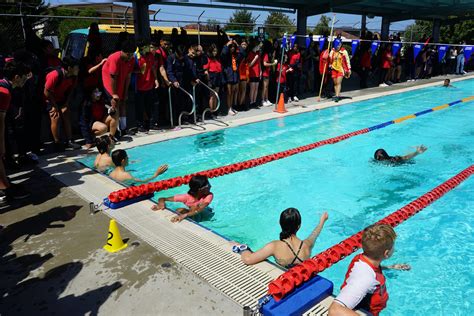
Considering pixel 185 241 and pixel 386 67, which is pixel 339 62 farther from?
pixel 185 241

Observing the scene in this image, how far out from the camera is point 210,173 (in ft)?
21.2

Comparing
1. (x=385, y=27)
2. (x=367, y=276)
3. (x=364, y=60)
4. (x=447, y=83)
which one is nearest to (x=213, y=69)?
(x=367, y=276)

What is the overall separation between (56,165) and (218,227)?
324 cm

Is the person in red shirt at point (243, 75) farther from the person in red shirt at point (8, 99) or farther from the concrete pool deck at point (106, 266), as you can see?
the concrete pool deck at point (106, 266)

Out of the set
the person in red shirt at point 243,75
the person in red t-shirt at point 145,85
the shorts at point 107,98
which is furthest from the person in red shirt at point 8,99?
the person in red shirt at point 243,75

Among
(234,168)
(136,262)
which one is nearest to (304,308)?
(136,262)

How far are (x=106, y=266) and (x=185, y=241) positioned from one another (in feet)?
2.66

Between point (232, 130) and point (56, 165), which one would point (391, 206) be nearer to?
point (232, 130)

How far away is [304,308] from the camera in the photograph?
2777mm

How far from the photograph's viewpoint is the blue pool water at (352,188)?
424cm

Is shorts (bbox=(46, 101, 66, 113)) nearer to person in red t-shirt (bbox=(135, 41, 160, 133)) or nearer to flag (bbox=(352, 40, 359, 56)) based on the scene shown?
person in red t-shirt (bbox=(135, 41, 160, 133))

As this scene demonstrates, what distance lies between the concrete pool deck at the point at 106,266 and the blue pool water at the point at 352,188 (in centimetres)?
133

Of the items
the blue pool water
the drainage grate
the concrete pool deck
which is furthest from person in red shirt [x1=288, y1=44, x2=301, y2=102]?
the drainage grate

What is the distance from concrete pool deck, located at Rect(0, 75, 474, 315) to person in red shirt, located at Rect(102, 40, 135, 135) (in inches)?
120
